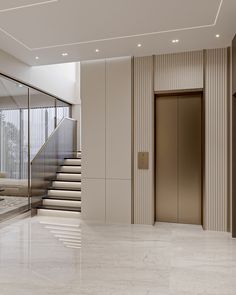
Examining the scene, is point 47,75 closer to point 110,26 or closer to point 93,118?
point 93,118

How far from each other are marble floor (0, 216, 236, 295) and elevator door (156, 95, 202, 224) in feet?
1.34

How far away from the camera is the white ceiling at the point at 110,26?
3.73 m

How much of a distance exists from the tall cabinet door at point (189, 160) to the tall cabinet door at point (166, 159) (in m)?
0.11

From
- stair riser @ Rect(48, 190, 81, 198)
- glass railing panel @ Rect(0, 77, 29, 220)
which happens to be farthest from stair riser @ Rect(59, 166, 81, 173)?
glass railing panel @ Rect(0, 77, 29, 220)

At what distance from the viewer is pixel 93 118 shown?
598 cm

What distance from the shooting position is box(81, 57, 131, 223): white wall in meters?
5.75

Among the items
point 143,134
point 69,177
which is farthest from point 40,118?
point 143,134

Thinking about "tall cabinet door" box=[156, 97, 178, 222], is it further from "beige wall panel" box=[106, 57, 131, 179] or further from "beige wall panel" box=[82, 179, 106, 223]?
"beige wall panel" box=[82, 179, 106, 223]

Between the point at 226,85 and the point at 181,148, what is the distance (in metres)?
1.56

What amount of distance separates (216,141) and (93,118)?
2.69 meters

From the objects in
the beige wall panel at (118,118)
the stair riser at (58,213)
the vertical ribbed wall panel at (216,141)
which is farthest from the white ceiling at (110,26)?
the stair riser at (58,213)

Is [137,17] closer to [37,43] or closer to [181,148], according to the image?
[37,43]

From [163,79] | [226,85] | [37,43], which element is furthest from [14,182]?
[226,85]

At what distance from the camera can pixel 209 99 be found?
17.3ft
